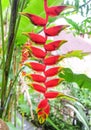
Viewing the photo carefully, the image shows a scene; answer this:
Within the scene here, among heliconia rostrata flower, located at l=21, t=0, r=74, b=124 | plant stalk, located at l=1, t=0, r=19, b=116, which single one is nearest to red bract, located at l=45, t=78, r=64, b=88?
heliconia rostrata flower, located at l=21, t=0, r=74, b=124

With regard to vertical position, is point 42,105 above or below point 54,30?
below

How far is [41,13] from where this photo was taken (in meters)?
0.76

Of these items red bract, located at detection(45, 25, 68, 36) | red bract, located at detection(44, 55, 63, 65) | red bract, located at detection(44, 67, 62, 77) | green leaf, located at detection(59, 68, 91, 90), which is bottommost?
green leaf, located at detection(59, 68, 91, 90)

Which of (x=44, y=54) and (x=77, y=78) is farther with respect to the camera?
(x=77, y=78)

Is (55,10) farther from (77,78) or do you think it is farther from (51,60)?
(77,78)

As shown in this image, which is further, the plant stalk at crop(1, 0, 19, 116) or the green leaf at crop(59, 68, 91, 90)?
the green leaf at crop(59, 68, 91, 90)

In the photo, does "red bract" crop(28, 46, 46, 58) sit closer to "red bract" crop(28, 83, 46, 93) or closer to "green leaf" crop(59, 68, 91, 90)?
"red bract" crop(28, 83, 46, 93)

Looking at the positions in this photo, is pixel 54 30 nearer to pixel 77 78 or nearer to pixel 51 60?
pixel 51 60

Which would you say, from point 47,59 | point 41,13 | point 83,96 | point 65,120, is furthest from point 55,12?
point 65,120

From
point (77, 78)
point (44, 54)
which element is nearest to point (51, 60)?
point (44, 54)

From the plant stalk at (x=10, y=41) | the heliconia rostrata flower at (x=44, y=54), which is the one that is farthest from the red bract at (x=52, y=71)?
the plant stalk at (x=10, y=41)

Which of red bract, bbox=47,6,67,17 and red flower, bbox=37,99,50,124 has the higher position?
red bract, bbox=47,6,67,17

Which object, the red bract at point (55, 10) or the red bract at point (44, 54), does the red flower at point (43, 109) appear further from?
the red bract at point (55, 10)

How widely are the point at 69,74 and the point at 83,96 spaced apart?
6.71 ft
